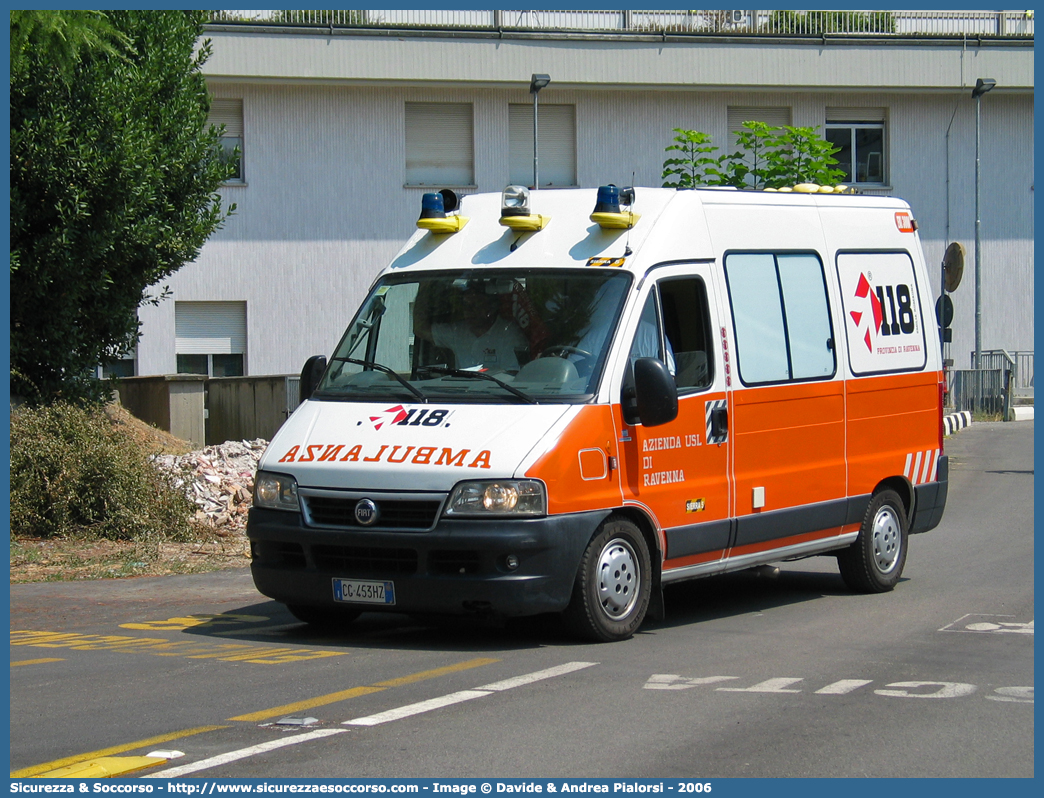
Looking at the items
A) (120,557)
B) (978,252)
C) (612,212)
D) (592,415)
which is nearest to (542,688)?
(592,415)

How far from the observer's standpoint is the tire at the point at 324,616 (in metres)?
9.21

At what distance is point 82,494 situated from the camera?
1423cm

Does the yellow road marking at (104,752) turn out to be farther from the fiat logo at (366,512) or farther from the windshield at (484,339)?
the windshield at (484,339)

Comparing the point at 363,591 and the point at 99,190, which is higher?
the point at 99,190

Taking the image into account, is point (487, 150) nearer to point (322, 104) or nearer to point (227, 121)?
point (322, 104)

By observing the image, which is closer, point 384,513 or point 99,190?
point 384,513

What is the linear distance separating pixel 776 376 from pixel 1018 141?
27.1 metres

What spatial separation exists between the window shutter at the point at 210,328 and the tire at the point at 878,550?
66.5 feet

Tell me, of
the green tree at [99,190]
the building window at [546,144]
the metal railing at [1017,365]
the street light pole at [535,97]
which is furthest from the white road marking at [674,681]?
the metal railing at [1017,365]

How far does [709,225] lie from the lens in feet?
31.4

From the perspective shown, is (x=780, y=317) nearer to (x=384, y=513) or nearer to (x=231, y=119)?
(x=384, y=513)

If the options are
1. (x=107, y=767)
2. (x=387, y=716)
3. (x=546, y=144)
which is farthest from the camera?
(x=546, y=144)

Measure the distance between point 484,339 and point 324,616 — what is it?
6.86 feet
